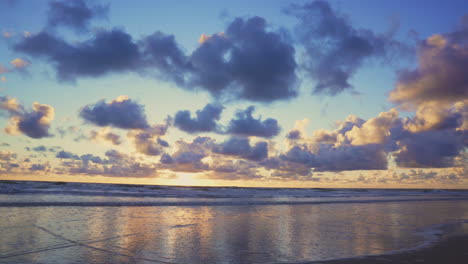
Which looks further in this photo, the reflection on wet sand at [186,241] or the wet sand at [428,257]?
the reflection on wet sand at [186,241]

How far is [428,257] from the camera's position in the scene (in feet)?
26.2

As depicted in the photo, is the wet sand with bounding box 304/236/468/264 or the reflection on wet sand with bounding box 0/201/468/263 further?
the reflection on wet sand with bounding box 0/201/468/263

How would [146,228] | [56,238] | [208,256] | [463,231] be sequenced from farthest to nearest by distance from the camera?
[463,231]
[146,228]
[56,238]
[208,256]

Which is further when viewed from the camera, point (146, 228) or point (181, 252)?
point (146, 228)

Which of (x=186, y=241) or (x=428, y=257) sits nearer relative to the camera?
(x=428, y=257)

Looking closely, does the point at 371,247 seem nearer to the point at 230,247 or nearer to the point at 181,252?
the point at 230,247

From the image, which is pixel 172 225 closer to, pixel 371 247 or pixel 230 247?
pixel 230 247

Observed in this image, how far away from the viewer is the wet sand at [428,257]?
743cm

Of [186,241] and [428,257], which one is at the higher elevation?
[428,257]

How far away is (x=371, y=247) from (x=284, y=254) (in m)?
2.98

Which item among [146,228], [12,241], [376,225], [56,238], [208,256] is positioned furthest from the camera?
[376,225]

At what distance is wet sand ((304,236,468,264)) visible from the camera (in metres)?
7.43

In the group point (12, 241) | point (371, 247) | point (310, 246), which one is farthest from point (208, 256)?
point (12, 241)

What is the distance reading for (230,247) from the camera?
9070 mm
